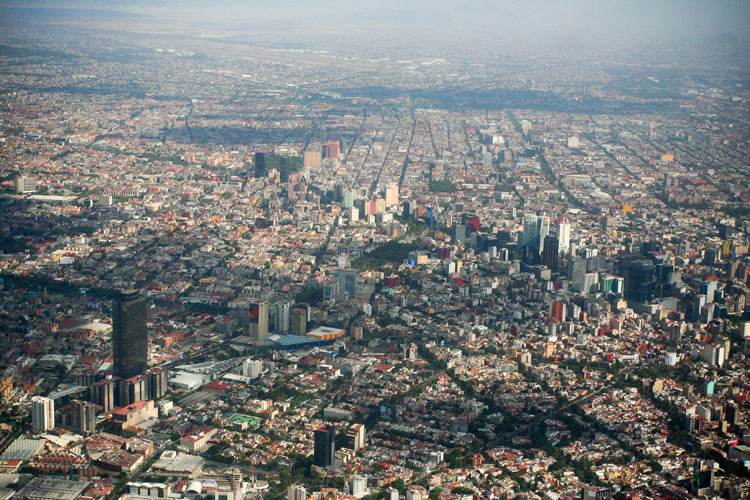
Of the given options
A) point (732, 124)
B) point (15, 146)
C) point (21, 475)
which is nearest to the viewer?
point (21, 475)

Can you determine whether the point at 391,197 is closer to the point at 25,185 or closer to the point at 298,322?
the point at 25,185

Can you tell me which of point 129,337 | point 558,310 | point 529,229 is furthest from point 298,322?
point 529,229

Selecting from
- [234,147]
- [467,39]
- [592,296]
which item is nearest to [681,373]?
[592,296]

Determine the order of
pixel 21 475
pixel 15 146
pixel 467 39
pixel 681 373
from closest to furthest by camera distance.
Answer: pixel 21 475, pixel 681 373, pixel 15 146, pixel 467 39

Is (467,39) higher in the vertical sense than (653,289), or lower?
higher

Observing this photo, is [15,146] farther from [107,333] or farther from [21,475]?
[21,475]

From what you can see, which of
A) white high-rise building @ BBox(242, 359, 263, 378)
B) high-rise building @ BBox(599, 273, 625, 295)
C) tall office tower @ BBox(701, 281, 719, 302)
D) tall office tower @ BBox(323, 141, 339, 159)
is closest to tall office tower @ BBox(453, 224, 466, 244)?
high-rise building @ BBox(599, 273, 625, 295)

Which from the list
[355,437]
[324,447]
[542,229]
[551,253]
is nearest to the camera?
[324,447]
